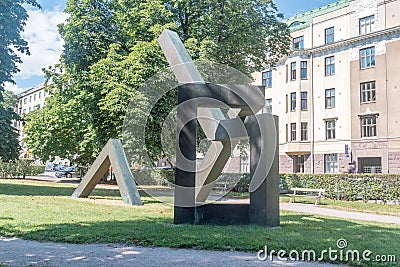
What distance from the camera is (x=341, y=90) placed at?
39.2m

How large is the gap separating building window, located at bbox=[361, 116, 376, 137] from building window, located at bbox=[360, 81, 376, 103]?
1.58m

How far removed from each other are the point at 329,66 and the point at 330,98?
3133 mm

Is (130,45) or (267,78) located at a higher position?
(267,78)

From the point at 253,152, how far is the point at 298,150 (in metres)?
32.5

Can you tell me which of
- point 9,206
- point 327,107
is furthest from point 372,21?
point 9,206

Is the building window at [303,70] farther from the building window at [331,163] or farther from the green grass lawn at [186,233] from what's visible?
the green grass lawn at [186,233]

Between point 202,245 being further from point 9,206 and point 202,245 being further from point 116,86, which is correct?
point 116,86

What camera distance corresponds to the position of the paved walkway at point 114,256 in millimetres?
6121

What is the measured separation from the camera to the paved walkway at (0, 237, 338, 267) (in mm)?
6121

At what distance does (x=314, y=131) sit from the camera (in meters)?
41.3

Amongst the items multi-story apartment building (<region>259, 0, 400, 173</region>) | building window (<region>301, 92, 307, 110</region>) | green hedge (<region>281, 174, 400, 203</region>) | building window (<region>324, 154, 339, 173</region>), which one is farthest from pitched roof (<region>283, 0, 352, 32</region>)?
green hedge (<region>281, 174, 400, 203</region>)

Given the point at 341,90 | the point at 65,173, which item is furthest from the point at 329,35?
the point at 65,173

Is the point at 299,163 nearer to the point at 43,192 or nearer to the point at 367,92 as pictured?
the point at 367,92

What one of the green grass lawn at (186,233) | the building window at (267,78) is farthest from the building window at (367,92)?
the green grass lawn at (186,233)
